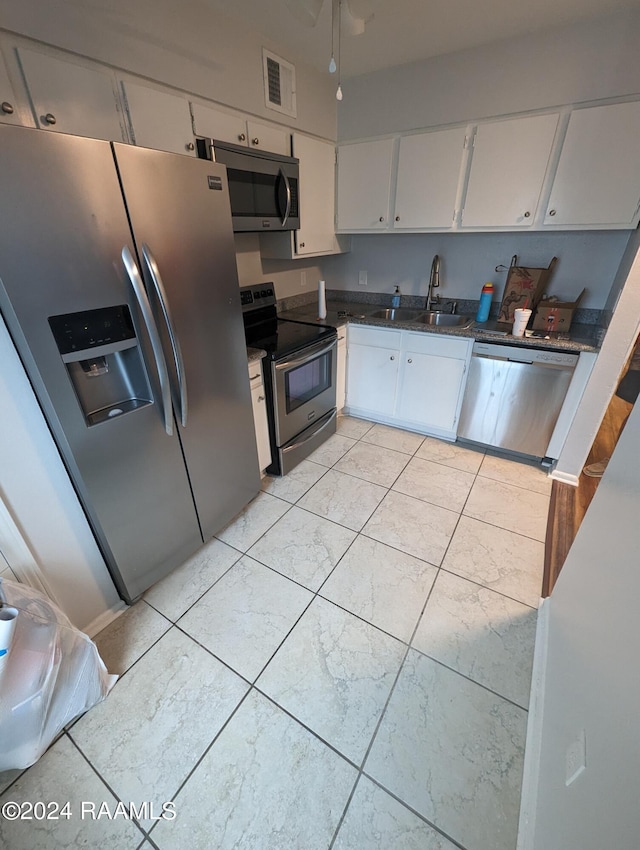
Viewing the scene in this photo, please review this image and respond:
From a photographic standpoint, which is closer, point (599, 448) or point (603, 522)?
point (603, 522)

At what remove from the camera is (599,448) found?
2812 millimetres

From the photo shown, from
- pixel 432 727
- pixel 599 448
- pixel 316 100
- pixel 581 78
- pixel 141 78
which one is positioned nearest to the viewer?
pixel 432 727

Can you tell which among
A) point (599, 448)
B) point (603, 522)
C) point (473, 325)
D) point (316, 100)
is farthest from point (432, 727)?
point (316, 100)

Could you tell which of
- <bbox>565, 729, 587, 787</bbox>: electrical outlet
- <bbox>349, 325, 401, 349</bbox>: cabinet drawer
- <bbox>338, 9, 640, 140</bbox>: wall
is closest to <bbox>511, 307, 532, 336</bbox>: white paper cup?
<bbox>349, 325, 401, 349</bbox>: cabinet drawer

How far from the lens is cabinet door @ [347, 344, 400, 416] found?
2.79 metres

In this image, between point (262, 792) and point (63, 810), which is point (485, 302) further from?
point (63, 810)

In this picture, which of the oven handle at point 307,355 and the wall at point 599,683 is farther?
the oven handle at point 307,355

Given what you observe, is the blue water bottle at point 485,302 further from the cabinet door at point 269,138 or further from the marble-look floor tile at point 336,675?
the marble-look floor tile at point 336,675

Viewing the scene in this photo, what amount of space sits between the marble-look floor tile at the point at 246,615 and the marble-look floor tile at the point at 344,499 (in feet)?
1.66

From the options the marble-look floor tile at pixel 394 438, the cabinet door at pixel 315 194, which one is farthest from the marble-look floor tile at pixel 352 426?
the cabinet door at pixel 315 194

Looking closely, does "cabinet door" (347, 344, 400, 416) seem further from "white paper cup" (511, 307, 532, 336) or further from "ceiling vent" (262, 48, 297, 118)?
"ceiling vent" (262, 48, 297, 118)

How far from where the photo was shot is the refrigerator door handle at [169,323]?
1221mm

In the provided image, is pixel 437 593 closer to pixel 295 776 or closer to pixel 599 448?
pixel 295 776

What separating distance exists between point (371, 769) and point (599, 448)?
2.86m
